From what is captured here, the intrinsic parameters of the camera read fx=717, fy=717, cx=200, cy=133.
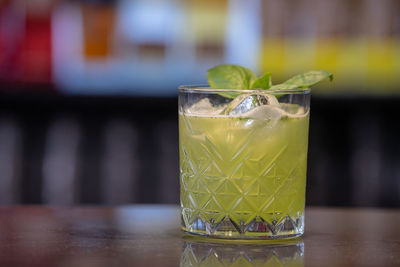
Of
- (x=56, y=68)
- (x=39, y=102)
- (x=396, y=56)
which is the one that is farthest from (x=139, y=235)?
(x=396, y=56)

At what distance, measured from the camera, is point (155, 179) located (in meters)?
2.68

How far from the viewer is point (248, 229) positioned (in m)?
0.95

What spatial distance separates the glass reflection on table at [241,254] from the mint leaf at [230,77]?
238 millimetres

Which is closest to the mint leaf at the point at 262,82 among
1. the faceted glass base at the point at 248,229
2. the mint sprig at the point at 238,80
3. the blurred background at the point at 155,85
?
the mint sprig at the point at 238,80

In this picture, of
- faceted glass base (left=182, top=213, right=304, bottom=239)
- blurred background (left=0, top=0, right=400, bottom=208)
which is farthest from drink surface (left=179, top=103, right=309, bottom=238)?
blurred background (left=0, top=0, right=400, bottom=208)

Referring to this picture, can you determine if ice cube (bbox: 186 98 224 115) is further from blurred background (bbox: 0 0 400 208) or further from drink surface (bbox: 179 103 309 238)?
blurred background (bbox: 0 0 400 208)

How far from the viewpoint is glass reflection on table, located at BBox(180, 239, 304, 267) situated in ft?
2.64

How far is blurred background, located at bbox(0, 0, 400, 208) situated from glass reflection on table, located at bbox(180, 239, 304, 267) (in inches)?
66.9

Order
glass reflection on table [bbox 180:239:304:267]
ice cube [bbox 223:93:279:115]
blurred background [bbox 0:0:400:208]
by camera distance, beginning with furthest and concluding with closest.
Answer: blurred background [bbox 0:0:400:208]
ice cube [bbox 223:93:279:115]
glass reflection on table [bbox 180:239:304:267]

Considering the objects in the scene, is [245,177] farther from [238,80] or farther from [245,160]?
[238,80]

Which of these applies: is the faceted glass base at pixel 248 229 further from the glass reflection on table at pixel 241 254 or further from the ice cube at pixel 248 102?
the ice cube at pixel 248 102

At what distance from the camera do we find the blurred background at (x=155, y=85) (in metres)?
2.65

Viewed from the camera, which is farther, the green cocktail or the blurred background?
the blurred background

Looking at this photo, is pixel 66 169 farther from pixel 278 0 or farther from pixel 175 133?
pixel 278 0
